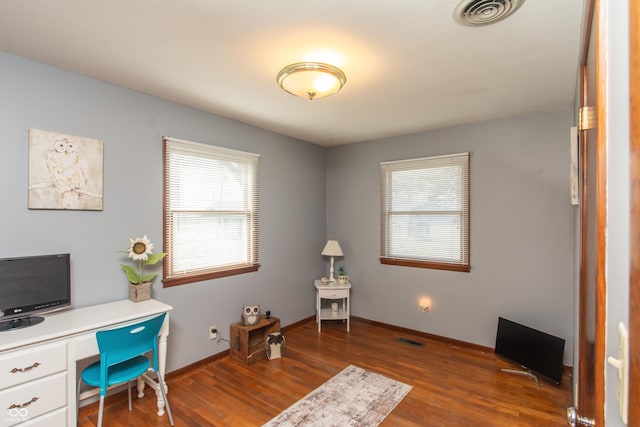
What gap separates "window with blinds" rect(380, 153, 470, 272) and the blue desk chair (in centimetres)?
287

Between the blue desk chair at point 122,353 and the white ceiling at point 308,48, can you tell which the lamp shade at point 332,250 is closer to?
the white ceiling at point 308,48

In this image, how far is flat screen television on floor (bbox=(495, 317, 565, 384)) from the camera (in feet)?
8.99

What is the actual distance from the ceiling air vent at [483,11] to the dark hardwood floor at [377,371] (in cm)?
262

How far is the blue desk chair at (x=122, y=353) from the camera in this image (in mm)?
1914

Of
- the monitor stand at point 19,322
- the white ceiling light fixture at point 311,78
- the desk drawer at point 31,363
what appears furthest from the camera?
the white ceiling light fixture at point 311,78

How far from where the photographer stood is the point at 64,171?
89.6 inches

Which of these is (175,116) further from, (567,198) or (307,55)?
(567,198)

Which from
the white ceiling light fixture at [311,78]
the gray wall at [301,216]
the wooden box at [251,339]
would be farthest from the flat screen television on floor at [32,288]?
the white ceiling light fixture at [311,78]

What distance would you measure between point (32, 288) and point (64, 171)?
829 millimetres

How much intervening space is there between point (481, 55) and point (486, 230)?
2045mm

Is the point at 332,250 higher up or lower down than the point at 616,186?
lower down

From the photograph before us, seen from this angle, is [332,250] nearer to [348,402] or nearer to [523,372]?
[348,402]

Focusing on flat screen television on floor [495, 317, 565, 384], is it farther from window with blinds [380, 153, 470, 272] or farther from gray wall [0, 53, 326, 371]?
gray wall [0, 53, 326, 371]

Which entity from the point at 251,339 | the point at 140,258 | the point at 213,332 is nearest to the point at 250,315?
the point at 251,339
